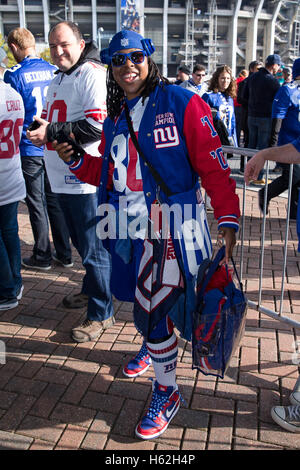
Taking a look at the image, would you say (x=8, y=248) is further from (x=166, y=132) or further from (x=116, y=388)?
(x=166, y=132)

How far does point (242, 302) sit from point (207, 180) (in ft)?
2.14

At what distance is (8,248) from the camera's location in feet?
13.2

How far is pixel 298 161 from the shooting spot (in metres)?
A: 2.24

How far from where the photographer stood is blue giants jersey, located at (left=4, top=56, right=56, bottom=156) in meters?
4.38

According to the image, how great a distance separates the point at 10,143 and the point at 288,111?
3.91 metres

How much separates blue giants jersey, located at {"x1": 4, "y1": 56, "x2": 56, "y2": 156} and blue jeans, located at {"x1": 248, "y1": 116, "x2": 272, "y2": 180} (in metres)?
5.01

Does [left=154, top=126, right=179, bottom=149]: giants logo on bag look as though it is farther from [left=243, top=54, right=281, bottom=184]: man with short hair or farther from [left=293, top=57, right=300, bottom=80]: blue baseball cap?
[left=243, top=54, right=281, bottom=184]: man with short hair

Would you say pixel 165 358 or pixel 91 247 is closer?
pixel 165 358

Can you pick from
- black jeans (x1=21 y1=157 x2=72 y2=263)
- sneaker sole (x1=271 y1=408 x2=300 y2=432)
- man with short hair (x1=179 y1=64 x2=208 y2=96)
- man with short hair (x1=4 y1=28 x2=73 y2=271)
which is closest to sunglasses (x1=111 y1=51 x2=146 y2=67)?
sneaker sole (x1=271 y1=408 x2=300 y2=432)

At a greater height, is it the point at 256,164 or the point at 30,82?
the point at 30,82

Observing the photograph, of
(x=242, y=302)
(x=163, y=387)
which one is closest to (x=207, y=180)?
(x=242, y=302)

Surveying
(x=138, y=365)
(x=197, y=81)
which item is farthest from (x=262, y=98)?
(x=138, y=365)

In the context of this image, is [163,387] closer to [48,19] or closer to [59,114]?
[59,114]

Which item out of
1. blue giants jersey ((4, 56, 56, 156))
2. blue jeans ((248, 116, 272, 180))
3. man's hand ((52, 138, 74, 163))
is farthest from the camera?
blue jeans ((248, 116, 272, 180))
